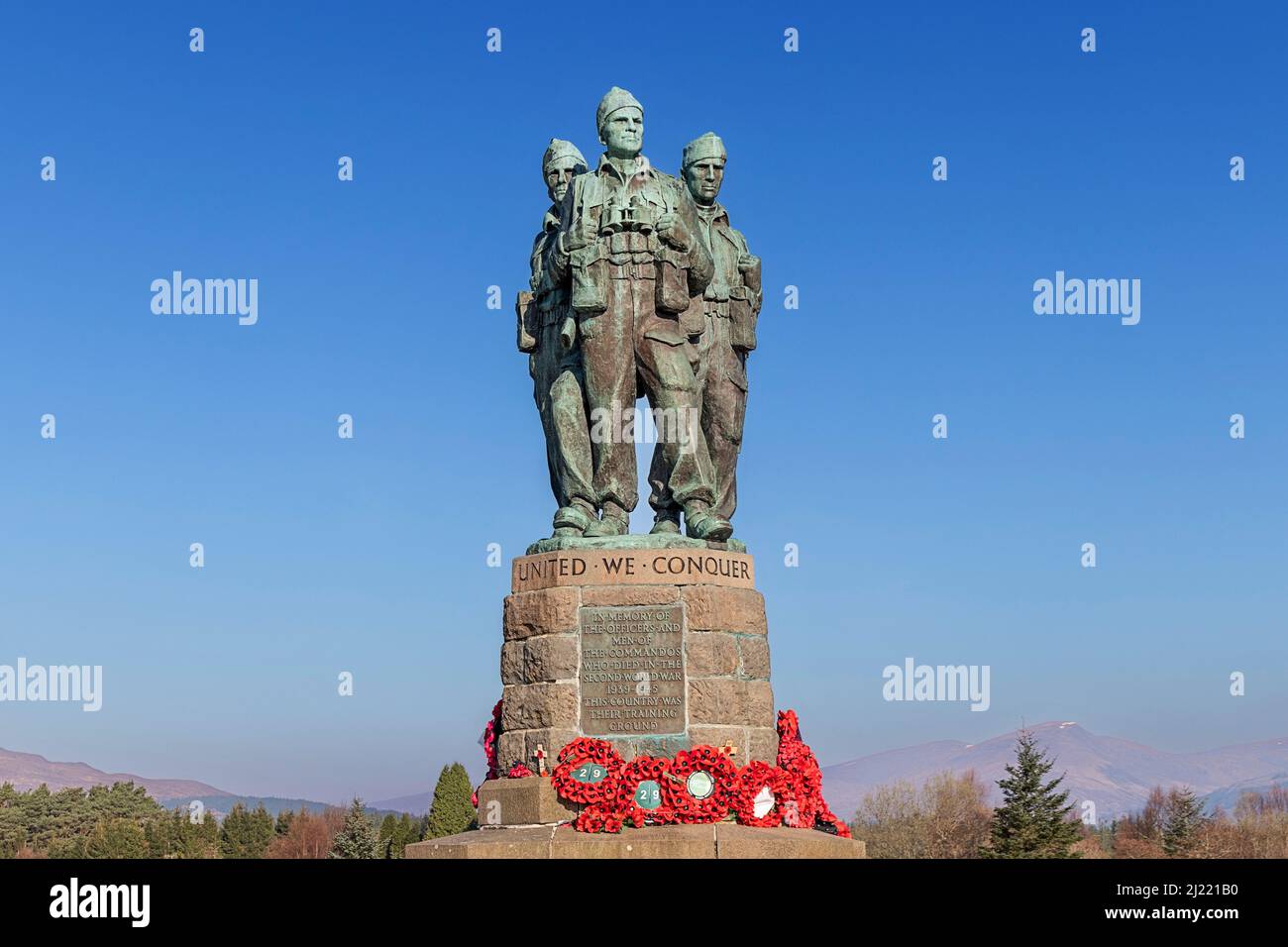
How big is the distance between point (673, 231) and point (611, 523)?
294 centimetres

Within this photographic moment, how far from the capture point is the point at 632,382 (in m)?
17.1

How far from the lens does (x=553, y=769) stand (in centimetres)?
1565

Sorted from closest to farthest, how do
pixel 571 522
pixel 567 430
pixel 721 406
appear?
1. pixel 571 522
2. pixel 567 430
3. pixel 721 406

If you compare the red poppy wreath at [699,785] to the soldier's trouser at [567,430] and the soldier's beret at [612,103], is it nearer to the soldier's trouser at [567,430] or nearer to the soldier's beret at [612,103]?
the soldier's trouser at [567,430]

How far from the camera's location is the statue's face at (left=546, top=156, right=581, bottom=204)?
18.3 meters

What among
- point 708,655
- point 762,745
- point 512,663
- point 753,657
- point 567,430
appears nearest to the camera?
point 708,655

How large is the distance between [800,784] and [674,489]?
126 inches

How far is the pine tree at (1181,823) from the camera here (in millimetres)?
50375

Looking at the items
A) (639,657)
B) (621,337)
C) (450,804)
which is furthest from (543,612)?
(450,804)

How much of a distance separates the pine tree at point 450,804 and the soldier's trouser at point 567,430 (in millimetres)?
22152

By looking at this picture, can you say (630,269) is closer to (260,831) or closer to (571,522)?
(571,522)

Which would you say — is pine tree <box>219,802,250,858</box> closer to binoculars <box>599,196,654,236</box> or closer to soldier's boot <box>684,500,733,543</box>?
soldier's boot <box>684,500,733,543</box>
